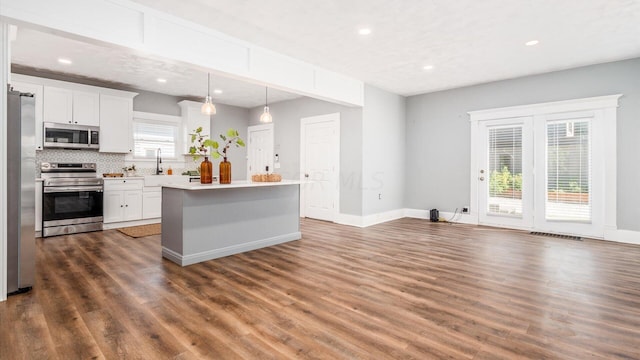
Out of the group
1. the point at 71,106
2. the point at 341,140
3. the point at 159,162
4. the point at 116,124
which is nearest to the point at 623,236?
the point at 341,140

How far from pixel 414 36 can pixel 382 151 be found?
2.96m

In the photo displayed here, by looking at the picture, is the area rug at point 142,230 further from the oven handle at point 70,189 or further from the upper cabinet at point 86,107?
the upper cabinet at point 86,107

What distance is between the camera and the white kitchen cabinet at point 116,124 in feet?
19.6

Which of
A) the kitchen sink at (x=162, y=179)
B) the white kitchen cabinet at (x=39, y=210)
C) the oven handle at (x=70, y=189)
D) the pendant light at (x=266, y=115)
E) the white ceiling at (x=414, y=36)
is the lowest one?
the white kitchen cabinet at (x=39, y=210)

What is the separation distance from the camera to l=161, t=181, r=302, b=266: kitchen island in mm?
3820

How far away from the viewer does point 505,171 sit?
608 centimetres

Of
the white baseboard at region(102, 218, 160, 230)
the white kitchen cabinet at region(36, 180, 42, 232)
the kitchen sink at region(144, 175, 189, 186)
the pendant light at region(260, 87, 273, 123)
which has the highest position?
the pendant light at region(260, 87, 273, 123)

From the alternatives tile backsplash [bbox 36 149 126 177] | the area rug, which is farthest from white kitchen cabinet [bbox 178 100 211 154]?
the area rug

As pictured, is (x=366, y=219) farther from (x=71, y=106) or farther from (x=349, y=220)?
(x=71, y=106)

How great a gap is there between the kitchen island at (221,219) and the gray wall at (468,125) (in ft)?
11.4

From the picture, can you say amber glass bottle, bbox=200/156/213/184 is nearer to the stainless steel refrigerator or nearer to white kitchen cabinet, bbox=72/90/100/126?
the stainless steel refrigerator

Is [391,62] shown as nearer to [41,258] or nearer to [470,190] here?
[470,190]

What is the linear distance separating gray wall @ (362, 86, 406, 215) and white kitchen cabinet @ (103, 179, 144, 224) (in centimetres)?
432

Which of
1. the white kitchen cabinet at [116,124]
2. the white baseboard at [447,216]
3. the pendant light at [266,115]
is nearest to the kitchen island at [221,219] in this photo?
the pendant light at [266,115]
